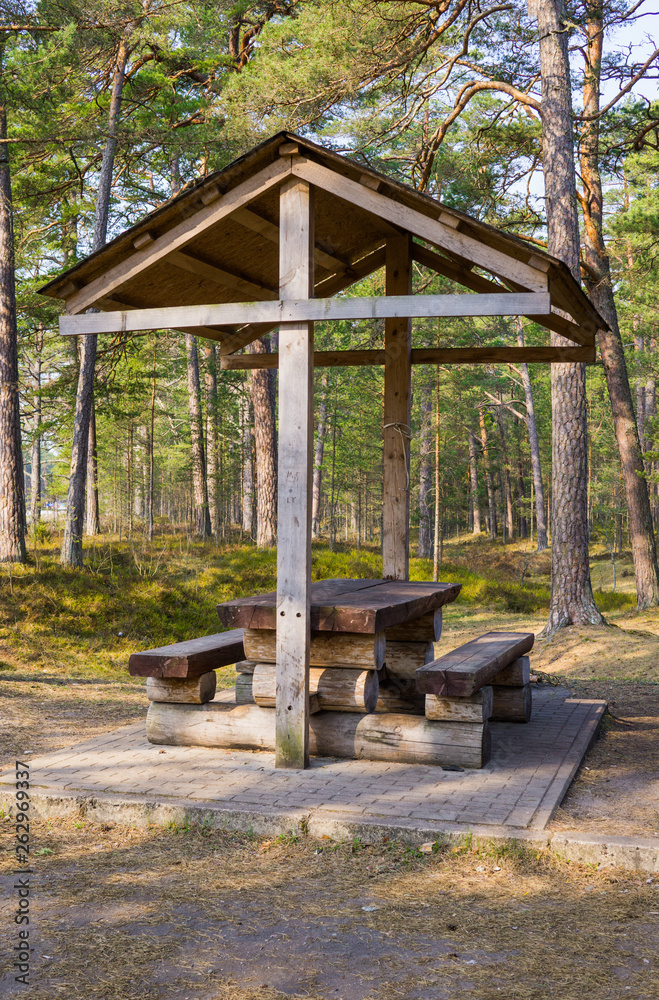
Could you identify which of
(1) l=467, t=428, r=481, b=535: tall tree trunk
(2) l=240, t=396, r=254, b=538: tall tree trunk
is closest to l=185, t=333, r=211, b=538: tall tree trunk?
(2) l=240, t=396, r=254, b=538: tall tree trunk

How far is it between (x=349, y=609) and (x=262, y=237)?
3310 millimetres

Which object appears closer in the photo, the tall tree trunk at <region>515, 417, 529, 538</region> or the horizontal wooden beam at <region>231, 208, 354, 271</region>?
the horizontal wooden beam at <region>231, 208, 354, 271</region>

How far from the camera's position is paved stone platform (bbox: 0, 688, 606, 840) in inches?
175

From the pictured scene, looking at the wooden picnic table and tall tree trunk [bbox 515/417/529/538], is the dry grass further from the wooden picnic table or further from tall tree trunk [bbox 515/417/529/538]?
tall tree trunk [bbox 515/417/529/538]

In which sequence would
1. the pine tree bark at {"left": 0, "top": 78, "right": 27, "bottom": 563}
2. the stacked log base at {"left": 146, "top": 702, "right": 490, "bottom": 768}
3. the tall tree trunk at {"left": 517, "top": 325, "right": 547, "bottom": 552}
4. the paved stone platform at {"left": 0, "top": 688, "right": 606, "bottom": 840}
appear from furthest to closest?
the tall tree trunk at {"left": 517, "top": 325, "right": 547, "bottom": 552}
the pine tree bark at {"left": 0, "top": 78, "right": 27, "bottom": 563}
the stacked log base at {"left": 146, "top": 702, "right": 490, "bottom": 768}
the paved stone platform at {"left": 0, "top": 688, "right": 606, "bottom": 840}

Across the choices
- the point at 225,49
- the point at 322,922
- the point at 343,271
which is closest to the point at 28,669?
the point at 343,271

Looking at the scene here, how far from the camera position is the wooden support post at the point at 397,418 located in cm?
715

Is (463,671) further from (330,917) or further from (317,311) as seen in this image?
(317,311)

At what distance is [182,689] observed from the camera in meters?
5.95

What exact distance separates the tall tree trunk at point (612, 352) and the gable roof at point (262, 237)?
8.31 m

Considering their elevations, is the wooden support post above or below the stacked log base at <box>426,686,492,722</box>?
above

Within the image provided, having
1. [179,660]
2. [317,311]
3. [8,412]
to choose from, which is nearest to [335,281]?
[317,311]

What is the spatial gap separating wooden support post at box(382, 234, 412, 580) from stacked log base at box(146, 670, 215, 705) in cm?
211

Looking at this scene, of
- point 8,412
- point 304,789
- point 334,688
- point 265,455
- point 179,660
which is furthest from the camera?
point 265,455
